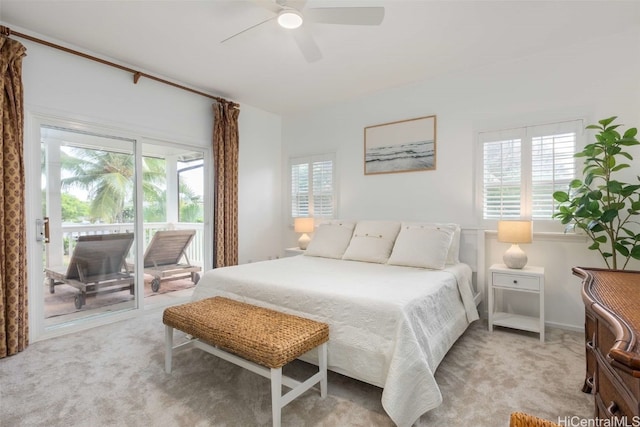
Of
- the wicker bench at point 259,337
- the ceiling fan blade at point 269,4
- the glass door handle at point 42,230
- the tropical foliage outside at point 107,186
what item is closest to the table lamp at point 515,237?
the wicker bench at point 259,337

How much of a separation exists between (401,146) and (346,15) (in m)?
2.06

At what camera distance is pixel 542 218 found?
3.02m

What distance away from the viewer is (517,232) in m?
2.83

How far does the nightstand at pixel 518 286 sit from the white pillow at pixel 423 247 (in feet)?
1.62

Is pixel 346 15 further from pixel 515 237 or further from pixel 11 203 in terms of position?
pixel 11 203

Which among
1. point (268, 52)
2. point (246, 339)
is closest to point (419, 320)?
point (246, 339)

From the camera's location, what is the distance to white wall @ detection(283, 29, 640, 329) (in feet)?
9.09

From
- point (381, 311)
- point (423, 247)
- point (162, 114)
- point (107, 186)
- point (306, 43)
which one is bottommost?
point (381, 311)

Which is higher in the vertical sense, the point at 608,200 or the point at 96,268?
the point at 608,200

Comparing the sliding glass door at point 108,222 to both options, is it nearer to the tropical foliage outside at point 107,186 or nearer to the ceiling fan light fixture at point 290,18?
the tropical foliage outside at point 107,186

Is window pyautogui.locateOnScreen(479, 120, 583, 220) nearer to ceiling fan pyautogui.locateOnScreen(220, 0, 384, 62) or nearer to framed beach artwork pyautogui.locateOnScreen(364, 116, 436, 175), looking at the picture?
framed beach artwork pyautogui.locateOnScreen(364, 116, 436, 175)
